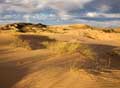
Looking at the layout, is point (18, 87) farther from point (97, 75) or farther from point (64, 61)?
point (64, 61)

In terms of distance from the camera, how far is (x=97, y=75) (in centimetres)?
1052

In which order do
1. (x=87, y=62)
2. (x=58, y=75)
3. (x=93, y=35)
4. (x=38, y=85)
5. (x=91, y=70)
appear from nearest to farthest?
(x=38, y=85), (x=58, y=75), (x=91, y=70), (x=87, y=62), (x=93, y=35)

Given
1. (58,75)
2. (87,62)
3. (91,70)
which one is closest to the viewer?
(58,75)

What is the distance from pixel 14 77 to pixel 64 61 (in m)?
2.75

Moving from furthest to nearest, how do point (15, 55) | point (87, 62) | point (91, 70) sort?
point (15, 55), point (87, 62), point (91, 70)

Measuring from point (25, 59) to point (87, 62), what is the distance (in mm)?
2368

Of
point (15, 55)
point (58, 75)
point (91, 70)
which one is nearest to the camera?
point (58, 75)

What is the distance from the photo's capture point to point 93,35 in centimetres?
3962

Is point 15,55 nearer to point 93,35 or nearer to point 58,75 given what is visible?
point 58,75

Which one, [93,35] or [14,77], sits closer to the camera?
[14,77]

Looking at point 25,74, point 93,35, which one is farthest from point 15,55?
point 93,35

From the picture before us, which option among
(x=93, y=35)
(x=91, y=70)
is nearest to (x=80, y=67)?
(x=91, y=70)

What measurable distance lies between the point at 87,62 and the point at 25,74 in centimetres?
285

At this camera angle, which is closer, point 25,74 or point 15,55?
point 25,74
